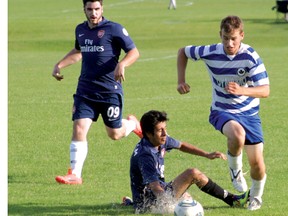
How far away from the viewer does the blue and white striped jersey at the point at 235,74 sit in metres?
9.00

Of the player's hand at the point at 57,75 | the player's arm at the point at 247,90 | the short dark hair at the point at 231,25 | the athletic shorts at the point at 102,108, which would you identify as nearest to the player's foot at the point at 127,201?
the player's arm at the point at 247,90

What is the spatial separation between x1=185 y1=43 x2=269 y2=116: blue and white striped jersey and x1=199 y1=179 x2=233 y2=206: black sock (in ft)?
2.47

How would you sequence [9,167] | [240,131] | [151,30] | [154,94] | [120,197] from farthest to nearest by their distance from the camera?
[151,30] → [154,94] → [9,167] → [120,197] → [240,131]

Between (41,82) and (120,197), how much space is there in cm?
1283

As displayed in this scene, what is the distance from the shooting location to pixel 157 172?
8.78 metres

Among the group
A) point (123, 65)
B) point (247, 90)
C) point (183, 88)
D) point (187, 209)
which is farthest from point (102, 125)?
point (187, 209)

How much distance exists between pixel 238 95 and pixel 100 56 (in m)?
2.38

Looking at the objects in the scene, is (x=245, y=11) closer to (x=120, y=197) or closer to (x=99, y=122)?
(x=99, y=122)

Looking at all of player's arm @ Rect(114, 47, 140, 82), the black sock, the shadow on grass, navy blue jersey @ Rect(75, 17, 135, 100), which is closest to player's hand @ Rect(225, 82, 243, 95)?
the black sock

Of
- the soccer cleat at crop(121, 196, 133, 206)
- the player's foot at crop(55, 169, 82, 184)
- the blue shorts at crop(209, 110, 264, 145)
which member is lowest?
the player's foot at crop(55, 169, 82, 184)

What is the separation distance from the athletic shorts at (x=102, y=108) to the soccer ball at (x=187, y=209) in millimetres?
2843

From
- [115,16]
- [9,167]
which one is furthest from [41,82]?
[115,16]

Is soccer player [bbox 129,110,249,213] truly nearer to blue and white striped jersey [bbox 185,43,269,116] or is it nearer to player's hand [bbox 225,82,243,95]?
blue and white striped jersey [bbox 185,43,269,116]

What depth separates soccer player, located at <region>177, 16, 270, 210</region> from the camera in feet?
29.0
